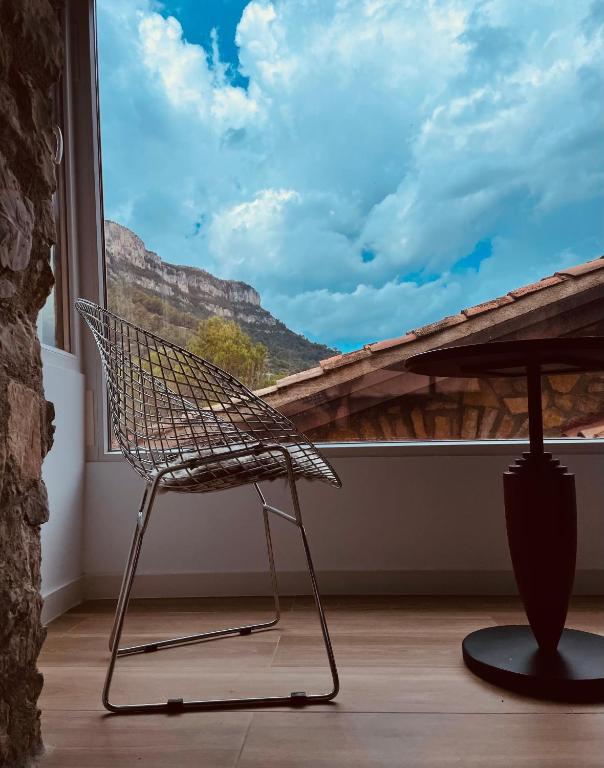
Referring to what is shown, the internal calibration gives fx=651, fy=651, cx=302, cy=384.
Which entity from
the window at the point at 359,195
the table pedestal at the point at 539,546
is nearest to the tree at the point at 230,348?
the window at the point at 359,195

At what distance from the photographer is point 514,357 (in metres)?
1.46

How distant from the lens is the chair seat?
1391 millimetres

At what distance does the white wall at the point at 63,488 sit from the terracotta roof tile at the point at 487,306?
4.87ft

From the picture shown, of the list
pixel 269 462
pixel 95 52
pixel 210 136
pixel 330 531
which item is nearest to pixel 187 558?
pixel 330 531

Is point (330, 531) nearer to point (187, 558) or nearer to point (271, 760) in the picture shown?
point (187, 558)

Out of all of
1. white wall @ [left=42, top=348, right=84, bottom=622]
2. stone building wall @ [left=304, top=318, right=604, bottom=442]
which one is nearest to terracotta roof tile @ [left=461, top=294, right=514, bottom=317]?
stone building wall @ [left=304, top=318, right=604, bottom=442]

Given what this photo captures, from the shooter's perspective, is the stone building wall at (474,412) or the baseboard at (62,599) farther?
the stone building wall at (474,412)

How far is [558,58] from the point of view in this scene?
247 cm

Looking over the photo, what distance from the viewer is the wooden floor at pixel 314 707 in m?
1.16

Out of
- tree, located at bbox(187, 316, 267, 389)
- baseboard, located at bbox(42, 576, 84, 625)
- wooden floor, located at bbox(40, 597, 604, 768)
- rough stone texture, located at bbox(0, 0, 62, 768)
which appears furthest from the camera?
tree, located at bbox(187, 316, 267, 389)

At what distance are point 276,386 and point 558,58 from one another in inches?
64.8

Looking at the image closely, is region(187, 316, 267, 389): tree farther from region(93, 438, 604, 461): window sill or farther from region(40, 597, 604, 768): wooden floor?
region(40, 597, 604, 768): wooden floor

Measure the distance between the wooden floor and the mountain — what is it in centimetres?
99

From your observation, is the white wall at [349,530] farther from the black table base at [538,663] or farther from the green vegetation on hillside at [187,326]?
the black table base at [538,663]
